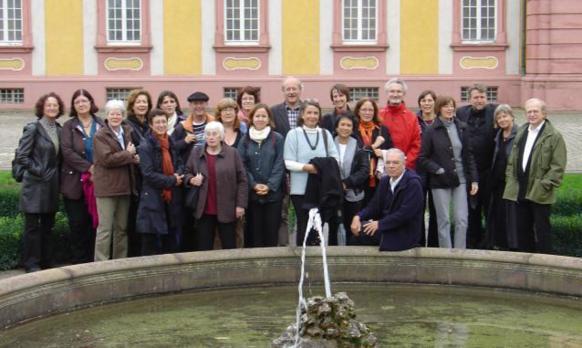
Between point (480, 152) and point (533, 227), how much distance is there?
3.76 ft

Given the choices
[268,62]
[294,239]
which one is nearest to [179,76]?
[268,62]

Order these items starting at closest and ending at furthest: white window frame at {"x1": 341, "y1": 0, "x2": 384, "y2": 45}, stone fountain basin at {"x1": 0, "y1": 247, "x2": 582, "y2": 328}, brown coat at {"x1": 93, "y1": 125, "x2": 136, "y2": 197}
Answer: stone fountain basin at {"x1": 0, "y1": 247, "x2": 582, "y2": 328} < brown coat at {"x1": 93, "y1": 125, "x2": 136, "y2": 197} < white window frame at {"x1": 341, "y1": 0, "x2": 384, "y2": 45}

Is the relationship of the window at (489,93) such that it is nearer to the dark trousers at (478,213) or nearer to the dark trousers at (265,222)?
the dark trousers at (478,213)

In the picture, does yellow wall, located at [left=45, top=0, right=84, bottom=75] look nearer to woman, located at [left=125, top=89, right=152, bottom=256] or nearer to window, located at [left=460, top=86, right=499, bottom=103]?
window, located at [left=460, top=86, right=499, bottom=103]

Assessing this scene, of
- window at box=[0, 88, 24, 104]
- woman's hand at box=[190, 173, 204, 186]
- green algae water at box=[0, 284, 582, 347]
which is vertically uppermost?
window at box=[0, 88, 24, 104]

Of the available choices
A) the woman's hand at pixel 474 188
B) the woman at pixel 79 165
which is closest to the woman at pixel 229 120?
the woman at pixel 79 165

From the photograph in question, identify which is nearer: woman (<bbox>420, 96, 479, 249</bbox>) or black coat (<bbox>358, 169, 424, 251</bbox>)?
black coat (<bbox>358, 169, 424, 251</bbox>)

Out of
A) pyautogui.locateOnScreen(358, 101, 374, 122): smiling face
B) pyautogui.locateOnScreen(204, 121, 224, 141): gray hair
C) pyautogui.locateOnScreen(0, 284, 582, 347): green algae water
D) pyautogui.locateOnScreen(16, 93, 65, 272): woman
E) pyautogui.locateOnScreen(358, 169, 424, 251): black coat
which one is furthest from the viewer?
pyautogui.locateOnScreen(358, 101, 374, 122): smiling face

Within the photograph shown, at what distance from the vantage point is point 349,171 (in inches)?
462

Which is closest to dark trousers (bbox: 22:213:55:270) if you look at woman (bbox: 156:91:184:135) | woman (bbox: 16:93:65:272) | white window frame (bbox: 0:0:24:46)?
woman (bbox: 16:93:65:272)

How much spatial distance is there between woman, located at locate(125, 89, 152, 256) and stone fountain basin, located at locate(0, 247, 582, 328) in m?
1.61

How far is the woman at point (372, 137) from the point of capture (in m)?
11.9

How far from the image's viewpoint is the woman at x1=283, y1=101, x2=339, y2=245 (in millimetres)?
11578

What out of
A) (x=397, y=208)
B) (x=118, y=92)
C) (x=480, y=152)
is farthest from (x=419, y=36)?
(x=397, y=208)
